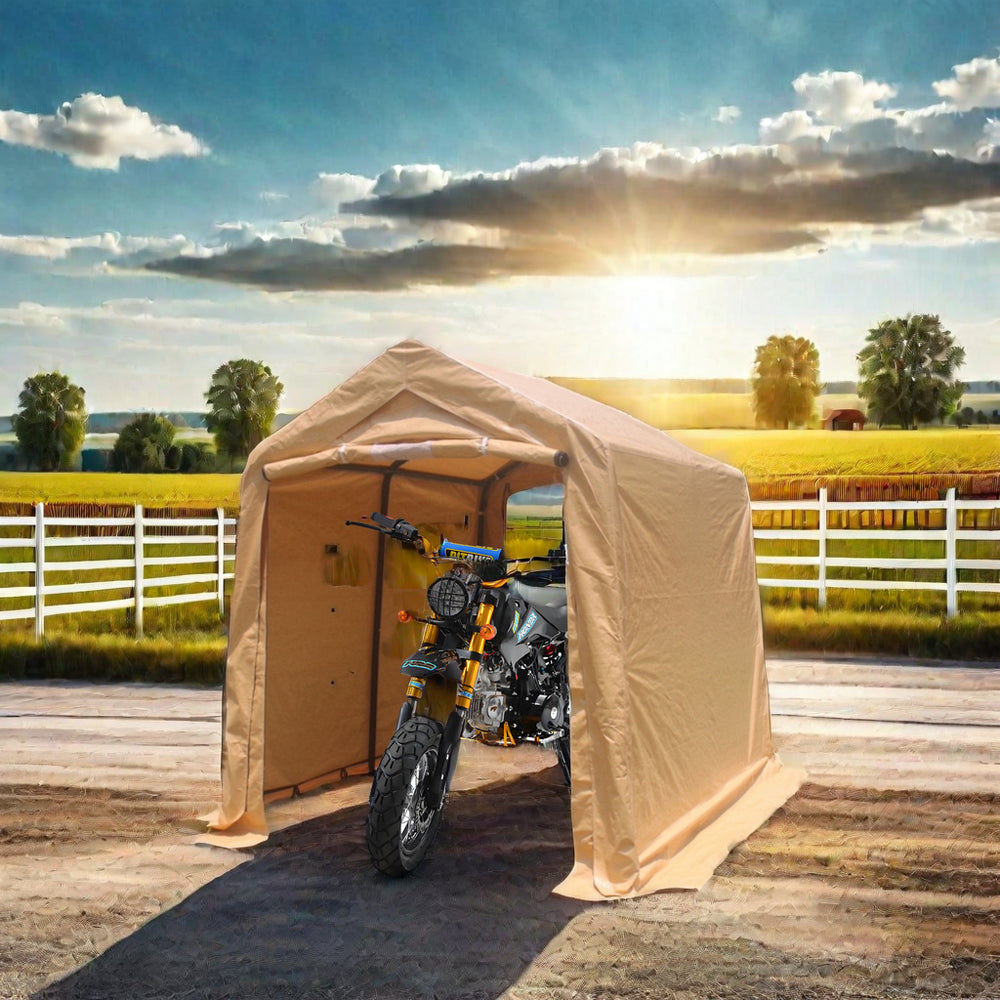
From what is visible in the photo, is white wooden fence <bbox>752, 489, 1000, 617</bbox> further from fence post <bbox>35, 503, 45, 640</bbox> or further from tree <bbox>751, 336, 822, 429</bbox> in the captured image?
tree <bbox>751, 336, 822, 429</bbox>

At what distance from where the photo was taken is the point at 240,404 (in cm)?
3894

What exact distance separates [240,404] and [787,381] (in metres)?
16.6

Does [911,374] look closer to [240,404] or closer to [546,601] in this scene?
[240,404]

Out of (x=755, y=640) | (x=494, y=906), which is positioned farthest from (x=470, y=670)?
(x=755, y=640)

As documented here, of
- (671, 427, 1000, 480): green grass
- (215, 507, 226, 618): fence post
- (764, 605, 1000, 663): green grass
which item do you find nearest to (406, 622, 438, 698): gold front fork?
(764, 605, 1000, 663): green grass

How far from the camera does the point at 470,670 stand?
4883 millimetres

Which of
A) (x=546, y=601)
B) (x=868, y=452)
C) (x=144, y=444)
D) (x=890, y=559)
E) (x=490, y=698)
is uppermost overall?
(x=144, y=444)

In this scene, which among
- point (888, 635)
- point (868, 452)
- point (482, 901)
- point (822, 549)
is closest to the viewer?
point (482, 901)

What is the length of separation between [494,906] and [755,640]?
2.97 metres

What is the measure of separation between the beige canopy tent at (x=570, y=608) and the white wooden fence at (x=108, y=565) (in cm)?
770

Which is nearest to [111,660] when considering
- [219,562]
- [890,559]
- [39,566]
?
[39,566]

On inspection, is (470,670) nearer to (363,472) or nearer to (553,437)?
(553,437)

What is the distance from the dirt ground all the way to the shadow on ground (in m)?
0.01

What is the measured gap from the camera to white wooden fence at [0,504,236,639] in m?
13.8
